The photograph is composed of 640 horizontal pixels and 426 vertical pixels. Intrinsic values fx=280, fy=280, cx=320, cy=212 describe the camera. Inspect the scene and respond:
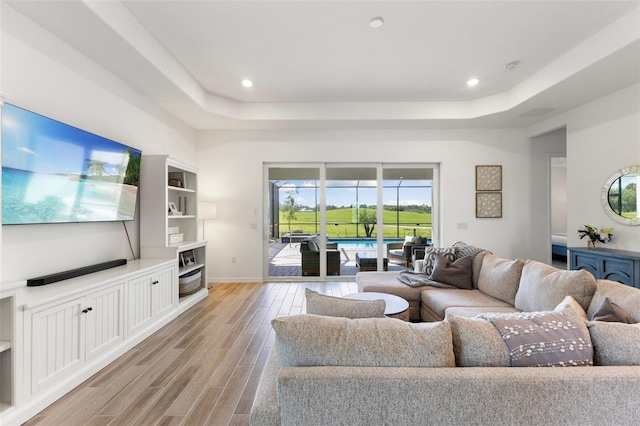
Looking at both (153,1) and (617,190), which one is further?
(617,190)

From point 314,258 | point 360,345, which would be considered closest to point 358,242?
point 314,258

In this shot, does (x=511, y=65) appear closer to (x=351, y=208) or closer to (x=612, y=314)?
(x=351, y=208)

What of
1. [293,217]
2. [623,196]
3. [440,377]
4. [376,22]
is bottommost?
[440,377]

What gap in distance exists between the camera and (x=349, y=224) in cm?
552

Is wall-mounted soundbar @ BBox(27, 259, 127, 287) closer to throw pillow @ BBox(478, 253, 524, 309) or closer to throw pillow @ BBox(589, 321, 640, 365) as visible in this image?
throw pillow @ BBox(589, 321, 640, 365)

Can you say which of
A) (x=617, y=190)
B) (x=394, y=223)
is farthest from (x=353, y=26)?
(x=617, y=190)

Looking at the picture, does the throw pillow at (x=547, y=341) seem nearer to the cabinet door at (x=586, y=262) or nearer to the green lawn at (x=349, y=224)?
the cabinet door at (x=586, y=262)

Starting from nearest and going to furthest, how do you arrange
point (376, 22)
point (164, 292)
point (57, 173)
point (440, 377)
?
point (440, 377) → point (57, 173) → point (376, 22) → point (164, 292)

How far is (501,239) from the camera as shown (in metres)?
5.34

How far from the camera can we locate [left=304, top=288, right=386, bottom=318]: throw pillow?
4.82 feet

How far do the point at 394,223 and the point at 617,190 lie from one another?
10.2 ft

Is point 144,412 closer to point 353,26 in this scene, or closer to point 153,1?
point 153,1

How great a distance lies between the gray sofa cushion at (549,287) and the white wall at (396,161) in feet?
9.63

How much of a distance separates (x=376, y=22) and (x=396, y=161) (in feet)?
9.50
